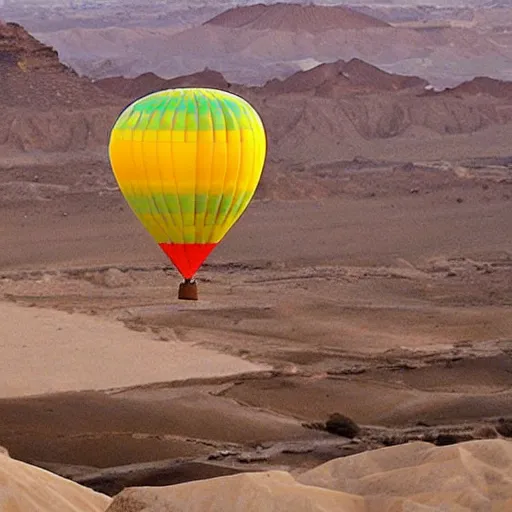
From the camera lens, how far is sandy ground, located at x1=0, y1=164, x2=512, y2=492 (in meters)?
18.2

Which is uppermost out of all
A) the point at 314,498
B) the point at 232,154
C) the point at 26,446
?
the point at 232,154

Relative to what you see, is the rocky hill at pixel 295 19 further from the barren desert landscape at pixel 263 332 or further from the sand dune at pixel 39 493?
the sand dune at pixel 39 493

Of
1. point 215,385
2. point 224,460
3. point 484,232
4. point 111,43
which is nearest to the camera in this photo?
point 224,460

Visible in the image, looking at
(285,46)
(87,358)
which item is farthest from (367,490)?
(285,46)

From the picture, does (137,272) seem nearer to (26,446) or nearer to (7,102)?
(26,446)

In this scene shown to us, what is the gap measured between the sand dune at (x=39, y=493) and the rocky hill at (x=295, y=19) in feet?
289

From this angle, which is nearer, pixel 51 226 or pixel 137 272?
pixel 137 272

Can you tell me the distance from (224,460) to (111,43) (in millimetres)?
90220

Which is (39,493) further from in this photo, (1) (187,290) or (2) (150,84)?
(2) (150,84)

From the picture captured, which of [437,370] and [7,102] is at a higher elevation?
[7,102]

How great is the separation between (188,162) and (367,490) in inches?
431

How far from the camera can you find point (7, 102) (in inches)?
1992

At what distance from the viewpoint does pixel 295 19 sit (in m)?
103

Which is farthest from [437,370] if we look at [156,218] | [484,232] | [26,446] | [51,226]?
[51,226]
